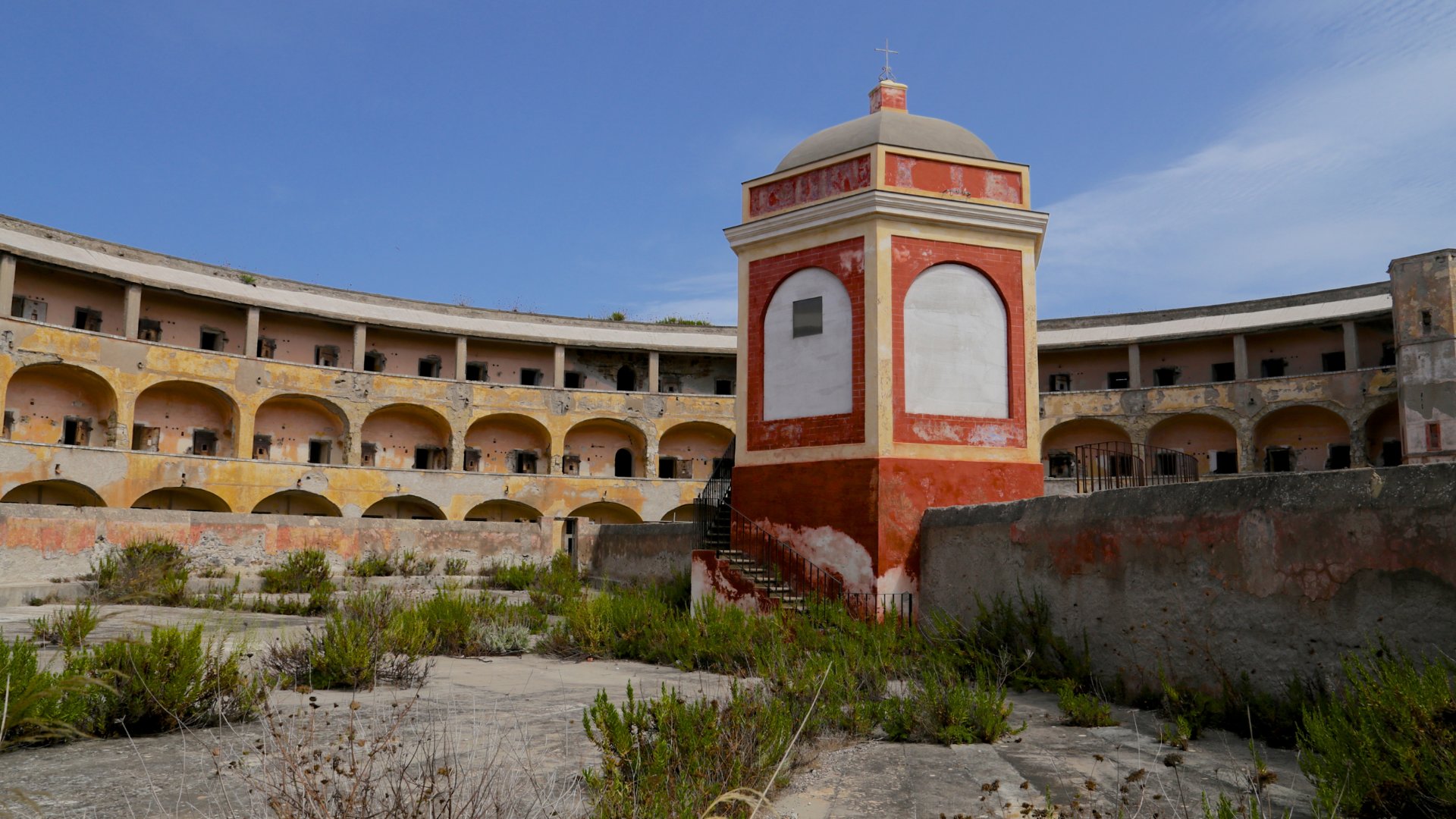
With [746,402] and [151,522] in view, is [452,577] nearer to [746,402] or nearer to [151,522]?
[151,522]

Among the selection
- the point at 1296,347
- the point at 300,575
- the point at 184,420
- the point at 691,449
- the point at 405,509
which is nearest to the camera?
the point at 300,575

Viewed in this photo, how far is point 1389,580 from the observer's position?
5.73 metres

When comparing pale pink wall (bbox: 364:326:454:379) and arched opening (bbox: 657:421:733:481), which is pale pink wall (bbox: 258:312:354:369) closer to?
pale pink wall (bbox: 364:326:454:379)

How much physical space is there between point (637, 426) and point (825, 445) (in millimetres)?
29893

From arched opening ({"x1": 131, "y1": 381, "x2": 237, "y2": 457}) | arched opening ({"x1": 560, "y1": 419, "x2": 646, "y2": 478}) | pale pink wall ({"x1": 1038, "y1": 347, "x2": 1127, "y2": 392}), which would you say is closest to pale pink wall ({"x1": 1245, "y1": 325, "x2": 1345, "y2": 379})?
pale pink wall ({"x1": 1038, "y1": 347, "x2": 1127, "y2": 392})

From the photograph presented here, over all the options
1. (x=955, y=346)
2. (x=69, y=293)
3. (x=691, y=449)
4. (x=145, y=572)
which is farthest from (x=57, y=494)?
(x=955, y=346)

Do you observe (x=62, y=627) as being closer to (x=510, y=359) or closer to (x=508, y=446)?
(x=508, y=446)

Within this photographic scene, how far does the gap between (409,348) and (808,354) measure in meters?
32.0

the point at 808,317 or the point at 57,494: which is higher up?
the point at 808,317

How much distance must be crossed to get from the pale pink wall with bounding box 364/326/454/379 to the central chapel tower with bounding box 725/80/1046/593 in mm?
30439

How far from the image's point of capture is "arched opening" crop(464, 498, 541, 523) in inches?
1602

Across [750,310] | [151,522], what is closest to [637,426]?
[151,522]

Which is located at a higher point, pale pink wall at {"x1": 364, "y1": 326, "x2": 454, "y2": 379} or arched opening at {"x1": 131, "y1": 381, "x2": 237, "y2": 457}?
pale pink wall at {"x1": 364, "y1": 326, "x2": 454, "y2": 379}

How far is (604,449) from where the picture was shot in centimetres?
4406
